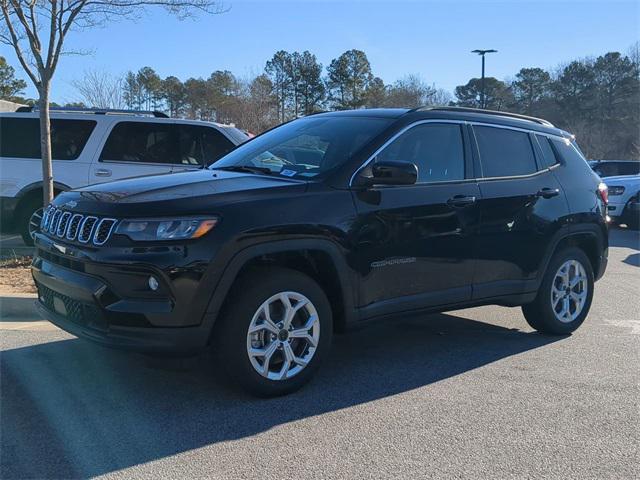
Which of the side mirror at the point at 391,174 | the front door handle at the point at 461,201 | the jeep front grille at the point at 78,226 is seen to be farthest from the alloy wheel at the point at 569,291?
the jeep front grille at the point at 78,226

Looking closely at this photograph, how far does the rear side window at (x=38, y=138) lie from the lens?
862cm

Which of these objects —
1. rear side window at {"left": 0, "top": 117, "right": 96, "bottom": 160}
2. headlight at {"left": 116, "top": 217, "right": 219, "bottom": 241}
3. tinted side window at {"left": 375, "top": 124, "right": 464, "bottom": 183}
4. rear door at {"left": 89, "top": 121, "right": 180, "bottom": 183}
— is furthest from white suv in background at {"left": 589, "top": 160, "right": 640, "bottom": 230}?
headlight at {"left": 116, "top": 217, "right": 219, "bottom": 241}

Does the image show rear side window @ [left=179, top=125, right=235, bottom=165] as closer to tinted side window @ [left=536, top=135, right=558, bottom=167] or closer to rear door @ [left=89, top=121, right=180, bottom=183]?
rear door @ [left=89, top=121, right=180, bottom=183]

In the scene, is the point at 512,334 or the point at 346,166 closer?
the point at 346,166

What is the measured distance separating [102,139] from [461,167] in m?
Answer: 5.60

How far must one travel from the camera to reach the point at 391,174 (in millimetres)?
4195

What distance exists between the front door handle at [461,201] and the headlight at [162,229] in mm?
2046

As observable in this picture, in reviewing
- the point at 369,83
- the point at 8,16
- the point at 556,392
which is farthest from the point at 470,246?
the point at 369,83

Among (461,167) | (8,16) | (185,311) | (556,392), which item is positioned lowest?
(556,392)

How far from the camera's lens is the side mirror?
4176mm

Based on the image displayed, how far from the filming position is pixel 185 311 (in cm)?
356

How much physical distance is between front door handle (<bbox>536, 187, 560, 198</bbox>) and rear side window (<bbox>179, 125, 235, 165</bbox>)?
15.7 ft

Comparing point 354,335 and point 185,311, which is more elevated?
point 185,311

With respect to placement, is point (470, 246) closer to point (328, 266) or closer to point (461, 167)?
point (461, 167)
